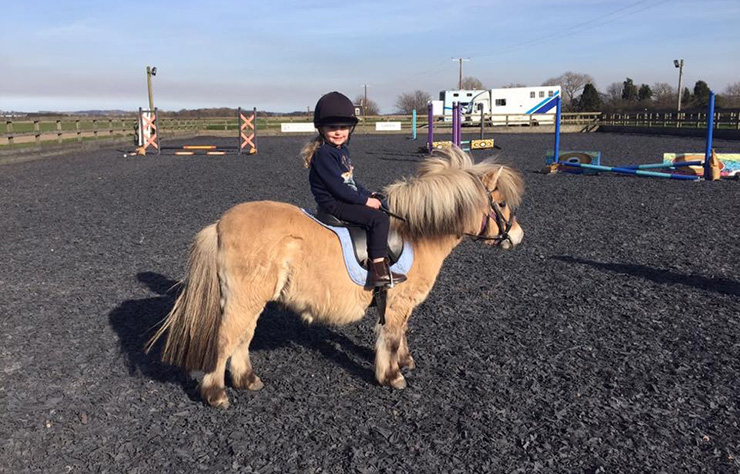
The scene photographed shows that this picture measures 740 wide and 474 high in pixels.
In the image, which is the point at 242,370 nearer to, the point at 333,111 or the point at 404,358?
the point at 404,358

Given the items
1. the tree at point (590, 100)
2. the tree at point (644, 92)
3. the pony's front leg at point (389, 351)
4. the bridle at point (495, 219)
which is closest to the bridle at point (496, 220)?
the bridle at point (495, 219)

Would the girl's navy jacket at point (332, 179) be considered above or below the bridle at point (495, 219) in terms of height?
above

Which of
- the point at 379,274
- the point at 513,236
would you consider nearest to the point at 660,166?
the point at 513,236

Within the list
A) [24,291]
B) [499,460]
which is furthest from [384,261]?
[24,291]

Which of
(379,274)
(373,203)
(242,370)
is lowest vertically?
(242,370)

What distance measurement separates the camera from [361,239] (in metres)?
3.95

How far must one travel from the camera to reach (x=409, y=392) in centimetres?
405

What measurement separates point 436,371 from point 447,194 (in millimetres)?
1403

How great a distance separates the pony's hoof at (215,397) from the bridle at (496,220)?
2043 mm

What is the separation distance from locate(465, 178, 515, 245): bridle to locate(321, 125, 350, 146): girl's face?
3.33 ft

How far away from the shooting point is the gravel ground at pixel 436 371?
3.30 metres

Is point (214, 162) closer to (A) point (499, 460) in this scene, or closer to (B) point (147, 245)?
(B) point (147, 245)

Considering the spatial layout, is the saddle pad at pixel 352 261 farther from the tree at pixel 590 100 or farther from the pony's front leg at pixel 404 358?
the tree at pixel 590 100

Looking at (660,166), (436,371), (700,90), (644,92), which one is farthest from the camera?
(644,92)
